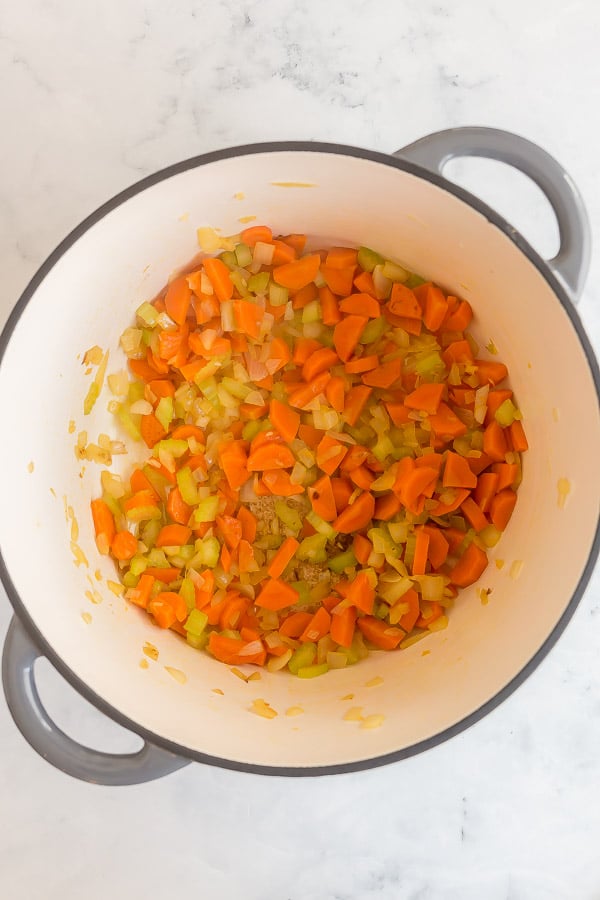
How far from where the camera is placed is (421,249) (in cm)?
106

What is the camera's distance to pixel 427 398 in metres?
1.11

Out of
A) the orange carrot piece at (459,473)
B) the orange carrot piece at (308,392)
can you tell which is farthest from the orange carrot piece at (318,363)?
the orange carrot piece at (459,473)

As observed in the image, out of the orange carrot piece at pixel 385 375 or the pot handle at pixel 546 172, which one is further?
the orange carrot piece at pixel 385 375

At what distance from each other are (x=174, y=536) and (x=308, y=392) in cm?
28

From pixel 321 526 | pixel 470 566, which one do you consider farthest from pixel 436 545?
pixel 321 526

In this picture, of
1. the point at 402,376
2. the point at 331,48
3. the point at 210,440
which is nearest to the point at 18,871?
the point at 210,440

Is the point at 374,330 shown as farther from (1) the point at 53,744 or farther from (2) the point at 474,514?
(1) the point at 53,744

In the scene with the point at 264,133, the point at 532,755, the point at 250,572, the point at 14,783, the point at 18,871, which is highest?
the point at 264,133

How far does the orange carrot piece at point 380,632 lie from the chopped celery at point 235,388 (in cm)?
37

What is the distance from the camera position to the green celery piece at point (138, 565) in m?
1.12

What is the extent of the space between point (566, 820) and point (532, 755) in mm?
116

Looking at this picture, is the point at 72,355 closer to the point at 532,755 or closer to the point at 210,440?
the point at 210,440

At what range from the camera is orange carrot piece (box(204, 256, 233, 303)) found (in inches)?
43.2

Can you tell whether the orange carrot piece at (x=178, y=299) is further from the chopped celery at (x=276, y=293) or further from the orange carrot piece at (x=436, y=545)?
the orange carrot piece at (x=436, y=545)
